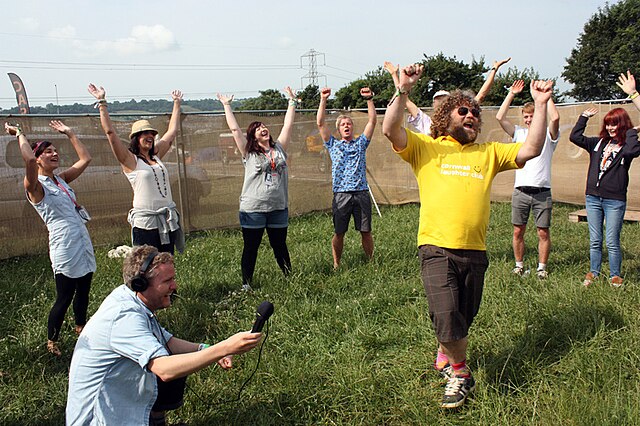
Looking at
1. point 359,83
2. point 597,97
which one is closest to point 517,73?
point 597,97

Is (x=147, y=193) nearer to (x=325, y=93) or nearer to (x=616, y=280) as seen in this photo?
(x=325, y=93)

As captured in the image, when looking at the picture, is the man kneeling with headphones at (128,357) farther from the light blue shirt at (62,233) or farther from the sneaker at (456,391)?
the light blue shirt at (62,233)

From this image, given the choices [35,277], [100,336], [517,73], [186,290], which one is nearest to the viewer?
[100,336]

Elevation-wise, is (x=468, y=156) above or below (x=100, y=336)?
above

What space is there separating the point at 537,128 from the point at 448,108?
555mm

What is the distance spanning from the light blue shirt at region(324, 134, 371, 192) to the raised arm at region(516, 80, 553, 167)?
3.13 meters

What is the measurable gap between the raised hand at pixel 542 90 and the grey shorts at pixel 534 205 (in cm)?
280

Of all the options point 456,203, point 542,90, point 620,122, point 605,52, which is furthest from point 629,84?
point 605,52

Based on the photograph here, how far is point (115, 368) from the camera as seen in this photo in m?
2.64

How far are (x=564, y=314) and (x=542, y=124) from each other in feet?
5.58

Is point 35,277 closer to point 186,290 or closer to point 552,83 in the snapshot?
point 186,290

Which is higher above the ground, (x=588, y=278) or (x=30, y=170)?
(x=30, y=170)

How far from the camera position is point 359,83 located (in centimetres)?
4953

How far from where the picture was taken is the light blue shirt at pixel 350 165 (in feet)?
20.9
